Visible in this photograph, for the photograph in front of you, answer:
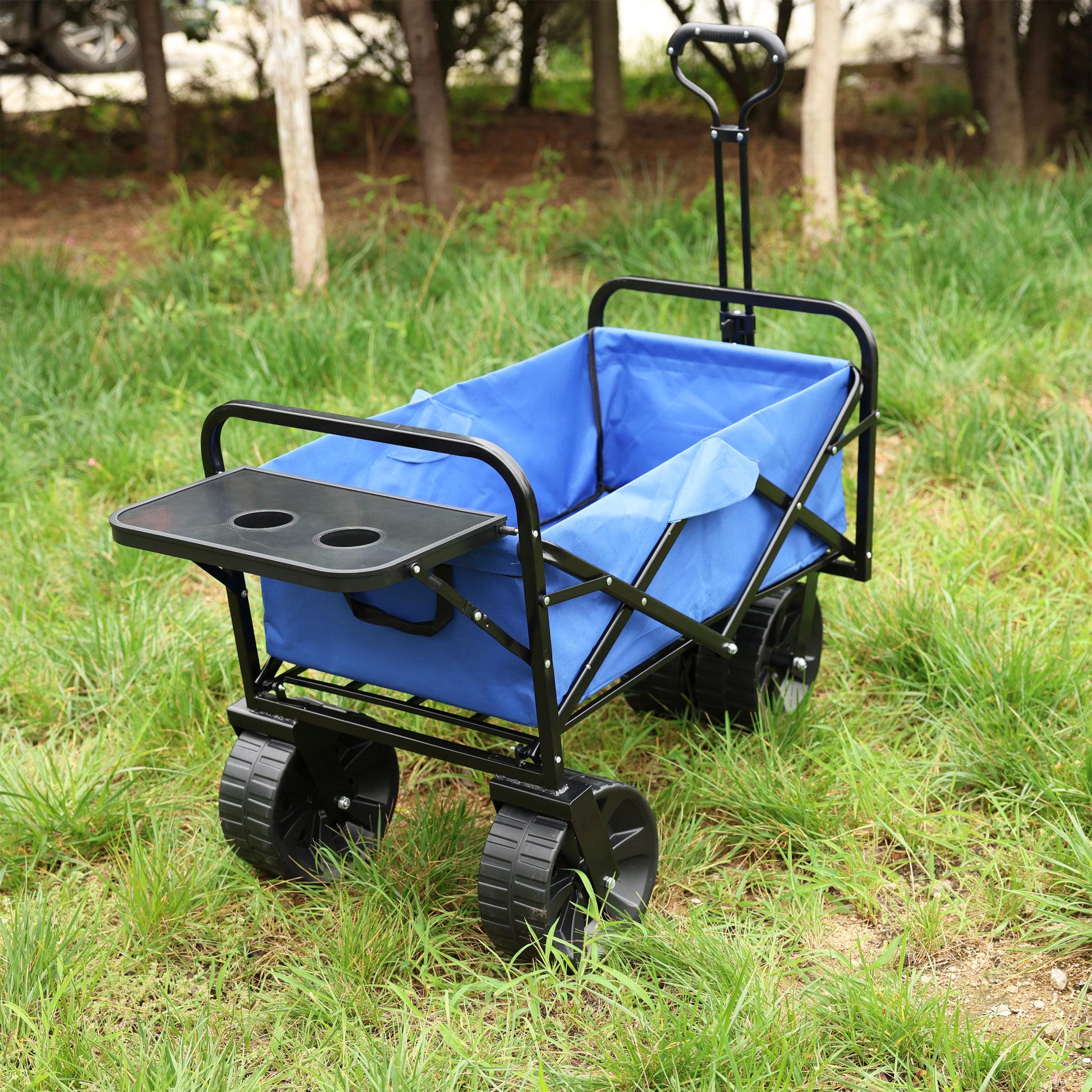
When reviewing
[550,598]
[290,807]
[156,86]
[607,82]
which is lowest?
[290,807]

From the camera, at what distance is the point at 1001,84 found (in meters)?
6.41

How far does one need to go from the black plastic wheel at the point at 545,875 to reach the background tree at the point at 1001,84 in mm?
5075

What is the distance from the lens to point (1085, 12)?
7961mm

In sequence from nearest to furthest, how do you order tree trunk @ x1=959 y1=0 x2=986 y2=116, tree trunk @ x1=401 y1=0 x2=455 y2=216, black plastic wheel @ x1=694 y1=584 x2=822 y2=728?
black plastic wheel @ x1=694 y1=584 x2=822 y2=728, tree trunk @ x1=401 y1=0 x2=455 y2=216, tree trunk @ x1=959 y1=0 x2=986 y2=116

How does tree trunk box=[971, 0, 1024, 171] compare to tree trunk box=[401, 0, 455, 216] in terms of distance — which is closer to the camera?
tree trunk box=[401, 0, 455, 216]

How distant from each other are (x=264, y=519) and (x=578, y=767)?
3.50 ft

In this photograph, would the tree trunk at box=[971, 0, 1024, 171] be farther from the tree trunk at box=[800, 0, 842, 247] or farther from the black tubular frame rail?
the black tubular frame rail

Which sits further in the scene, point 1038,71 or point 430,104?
point 1038,71

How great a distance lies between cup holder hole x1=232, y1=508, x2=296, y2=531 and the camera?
1.98 meters

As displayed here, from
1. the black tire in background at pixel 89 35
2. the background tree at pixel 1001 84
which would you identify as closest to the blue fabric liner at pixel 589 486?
the background tree at pixel 1001 84

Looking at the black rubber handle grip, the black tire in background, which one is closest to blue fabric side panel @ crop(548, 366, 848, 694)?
the black rubber handle grip

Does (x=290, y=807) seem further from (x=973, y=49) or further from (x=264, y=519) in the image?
(x=973, y=49)

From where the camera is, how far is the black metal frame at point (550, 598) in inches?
76.5

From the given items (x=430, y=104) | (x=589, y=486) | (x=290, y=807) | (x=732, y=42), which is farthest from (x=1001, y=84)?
(x=290, y=807)
